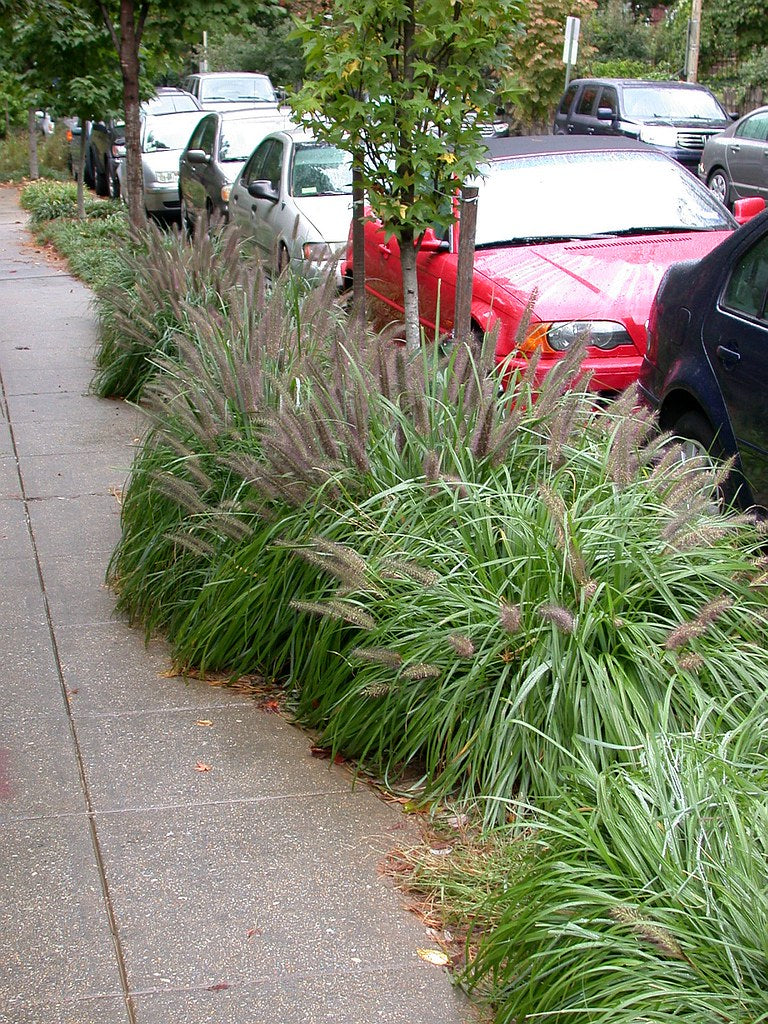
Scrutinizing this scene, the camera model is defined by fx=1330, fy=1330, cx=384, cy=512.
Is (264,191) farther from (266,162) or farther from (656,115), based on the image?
(656,115)

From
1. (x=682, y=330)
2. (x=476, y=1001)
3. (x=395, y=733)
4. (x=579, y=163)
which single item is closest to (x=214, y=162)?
(x=579, y=163)

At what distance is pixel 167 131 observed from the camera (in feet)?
68.4

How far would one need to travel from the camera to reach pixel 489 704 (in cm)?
392

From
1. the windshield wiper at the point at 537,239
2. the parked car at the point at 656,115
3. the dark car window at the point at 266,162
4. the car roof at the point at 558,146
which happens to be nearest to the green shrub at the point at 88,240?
the dark car window at the point at 266,162

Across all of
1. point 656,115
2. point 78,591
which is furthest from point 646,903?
point 656,115

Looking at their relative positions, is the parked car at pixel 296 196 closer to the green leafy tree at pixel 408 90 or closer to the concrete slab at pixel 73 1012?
the green leafy tree at pixel 408 90

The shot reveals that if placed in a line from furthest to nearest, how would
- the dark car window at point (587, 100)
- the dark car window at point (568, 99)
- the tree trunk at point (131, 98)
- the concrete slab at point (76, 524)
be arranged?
1. the dark car window at point (568, 99)
2. the dark car window at point (587, 100)
3. the tree trunk at point (131, 98)
4. the concrete slab at point (76, 524)

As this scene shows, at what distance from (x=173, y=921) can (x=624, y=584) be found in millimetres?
1613

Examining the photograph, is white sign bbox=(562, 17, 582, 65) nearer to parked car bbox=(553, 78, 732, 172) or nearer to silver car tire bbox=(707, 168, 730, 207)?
parked car bbox=(553, 78, 732, 172)

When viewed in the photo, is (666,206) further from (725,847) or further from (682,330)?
(725,847)

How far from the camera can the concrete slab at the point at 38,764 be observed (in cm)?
403

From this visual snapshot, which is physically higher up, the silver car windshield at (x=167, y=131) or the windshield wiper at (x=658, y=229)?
the windshield wiper at (x=658, y=229)

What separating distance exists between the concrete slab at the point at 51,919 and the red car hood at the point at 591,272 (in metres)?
4.51

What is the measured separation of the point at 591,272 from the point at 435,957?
5306 millimetres
